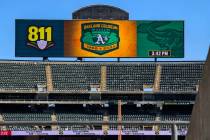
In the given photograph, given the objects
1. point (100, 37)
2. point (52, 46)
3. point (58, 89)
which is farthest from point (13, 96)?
point (100, 37)

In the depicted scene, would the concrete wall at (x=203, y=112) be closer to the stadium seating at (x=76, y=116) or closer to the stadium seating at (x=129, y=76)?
the stadium seating at (x=76, y=116)

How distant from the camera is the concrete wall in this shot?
4371 millimetres

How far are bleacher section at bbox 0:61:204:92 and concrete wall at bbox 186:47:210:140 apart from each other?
39.3 meters

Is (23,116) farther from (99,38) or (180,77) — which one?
(180,77)

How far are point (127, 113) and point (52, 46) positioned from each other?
9.85 metres

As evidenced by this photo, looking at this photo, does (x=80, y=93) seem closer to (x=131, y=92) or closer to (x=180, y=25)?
(x=131, y=92)

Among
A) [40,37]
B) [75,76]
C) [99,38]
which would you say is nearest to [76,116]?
[75,76]

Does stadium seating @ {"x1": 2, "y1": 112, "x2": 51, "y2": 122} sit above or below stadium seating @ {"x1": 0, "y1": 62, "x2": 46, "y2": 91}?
below

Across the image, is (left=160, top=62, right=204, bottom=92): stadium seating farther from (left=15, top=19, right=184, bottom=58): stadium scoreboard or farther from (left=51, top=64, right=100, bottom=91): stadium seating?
(left=51, top=64, right=100, bottom=91): stadium seating

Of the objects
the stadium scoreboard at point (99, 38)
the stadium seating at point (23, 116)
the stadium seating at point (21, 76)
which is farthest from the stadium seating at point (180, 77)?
the stadium seating at point (21, 76)

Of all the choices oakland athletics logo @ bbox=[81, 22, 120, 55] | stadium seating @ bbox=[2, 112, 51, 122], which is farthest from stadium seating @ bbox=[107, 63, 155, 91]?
stadium seating @ bbox=[2, 112, 51, 122]

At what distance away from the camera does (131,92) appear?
4331 cm

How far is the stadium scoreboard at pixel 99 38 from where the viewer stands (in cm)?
4797

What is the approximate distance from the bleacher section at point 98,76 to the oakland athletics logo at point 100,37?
1528 millimetres
